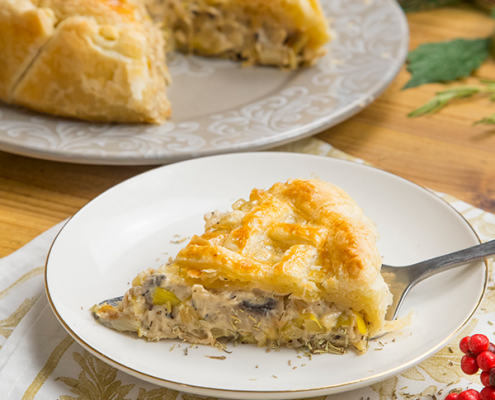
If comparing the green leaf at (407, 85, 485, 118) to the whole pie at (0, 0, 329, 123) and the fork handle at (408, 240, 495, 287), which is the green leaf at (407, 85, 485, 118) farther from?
the fork handle at (408, 240, 495, 287)

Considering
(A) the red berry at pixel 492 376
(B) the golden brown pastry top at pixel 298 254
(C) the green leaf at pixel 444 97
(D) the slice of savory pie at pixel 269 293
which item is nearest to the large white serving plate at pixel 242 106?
(C) the green leaf at pixel 444 97

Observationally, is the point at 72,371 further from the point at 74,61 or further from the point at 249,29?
the point at 249,29

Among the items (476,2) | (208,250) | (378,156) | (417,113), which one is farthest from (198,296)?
(476,2)

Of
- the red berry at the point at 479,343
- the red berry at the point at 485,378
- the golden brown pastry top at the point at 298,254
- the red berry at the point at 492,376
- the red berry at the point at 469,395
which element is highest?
the golden brown pastry top at the point at 298,254

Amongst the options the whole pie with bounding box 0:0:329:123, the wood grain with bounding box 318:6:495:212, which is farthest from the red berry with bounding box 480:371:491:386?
the whole pie with bounding box 0:0:329:123

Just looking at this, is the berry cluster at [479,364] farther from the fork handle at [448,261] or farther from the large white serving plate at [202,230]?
the fork handle at [448,261]

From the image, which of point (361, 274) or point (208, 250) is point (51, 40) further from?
point (361, 274)
